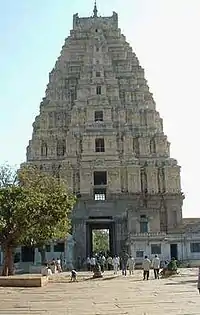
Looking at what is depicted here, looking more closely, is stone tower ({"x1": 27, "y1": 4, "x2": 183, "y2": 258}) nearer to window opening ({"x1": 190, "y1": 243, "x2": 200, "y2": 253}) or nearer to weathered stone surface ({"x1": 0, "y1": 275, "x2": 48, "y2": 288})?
window opening ({"x1": 190, "y1": 243, "x2": 200, "y2": 253})

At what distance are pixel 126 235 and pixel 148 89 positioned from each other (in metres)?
22.0

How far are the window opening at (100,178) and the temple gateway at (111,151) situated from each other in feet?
0.51

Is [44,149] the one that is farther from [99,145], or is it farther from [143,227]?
[143,227]

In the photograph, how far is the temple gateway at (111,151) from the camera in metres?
54.5

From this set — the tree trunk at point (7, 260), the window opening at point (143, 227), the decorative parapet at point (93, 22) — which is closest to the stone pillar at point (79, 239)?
the window opening at point (143, 227)

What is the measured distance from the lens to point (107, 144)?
59.9 meters

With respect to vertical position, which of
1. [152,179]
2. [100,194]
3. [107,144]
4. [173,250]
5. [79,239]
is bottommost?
[173,250]

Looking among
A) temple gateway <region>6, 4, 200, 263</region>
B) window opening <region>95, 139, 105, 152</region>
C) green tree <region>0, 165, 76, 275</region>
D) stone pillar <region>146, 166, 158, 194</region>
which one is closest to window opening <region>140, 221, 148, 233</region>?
temple gateway <region>6, 4, 200, 263</region>

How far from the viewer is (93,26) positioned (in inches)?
2724

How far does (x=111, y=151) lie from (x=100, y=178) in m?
3.87

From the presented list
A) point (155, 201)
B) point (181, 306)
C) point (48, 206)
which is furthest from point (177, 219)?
point (181, 306)

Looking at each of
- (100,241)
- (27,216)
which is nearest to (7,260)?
(27,216)

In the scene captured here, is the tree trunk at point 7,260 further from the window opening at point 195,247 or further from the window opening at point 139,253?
the window opening at point 195,247

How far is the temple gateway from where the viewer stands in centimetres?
5450
